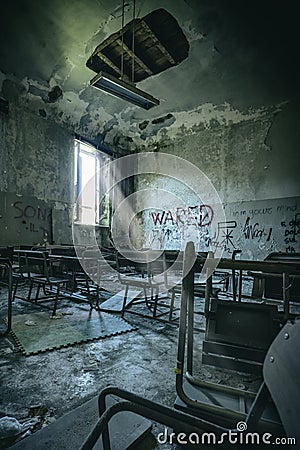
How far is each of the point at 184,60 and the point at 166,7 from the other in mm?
1227

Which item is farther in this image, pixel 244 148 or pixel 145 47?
pixel 244 148

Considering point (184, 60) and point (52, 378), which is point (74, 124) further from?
point (52, 378)

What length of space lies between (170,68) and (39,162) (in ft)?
11.9

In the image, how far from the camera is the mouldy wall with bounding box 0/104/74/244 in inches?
223

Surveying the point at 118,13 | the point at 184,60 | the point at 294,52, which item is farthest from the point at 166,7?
the point at 294,52

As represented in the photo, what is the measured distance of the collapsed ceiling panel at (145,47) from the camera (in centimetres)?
448

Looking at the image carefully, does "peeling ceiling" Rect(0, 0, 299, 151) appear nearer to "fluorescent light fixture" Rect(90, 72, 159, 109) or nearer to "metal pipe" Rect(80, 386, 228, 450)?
"fluorescent light fixture" Rect(90, 72, 159, 109)

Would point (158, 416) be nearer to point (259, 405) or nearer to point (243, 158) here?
point (259, 405)

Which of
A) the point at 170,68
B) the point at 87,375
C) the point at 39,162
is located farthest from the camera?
the point at 39,162

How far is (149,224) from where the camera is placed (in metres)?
8.62

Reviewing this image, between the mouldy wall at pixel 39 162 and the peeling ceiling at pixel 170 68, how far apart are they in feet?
1.27

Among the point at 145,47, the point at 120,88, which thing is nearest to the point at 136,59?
the point at 145,47

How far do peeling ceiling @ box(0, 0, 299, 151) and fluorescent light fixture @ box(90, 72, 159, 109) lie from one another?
4.59ft

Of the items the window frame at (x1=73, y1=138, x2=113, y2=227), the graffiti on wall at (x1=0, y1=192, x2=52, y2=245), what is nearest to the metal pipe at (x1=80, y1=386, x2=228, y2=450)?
the graffiti on wall at (x1=0, y1=192, x2=52, y2=245)
